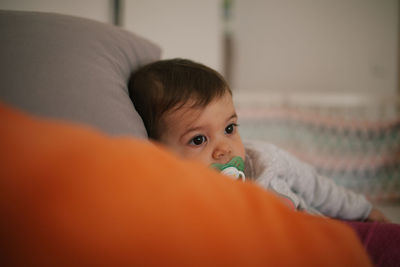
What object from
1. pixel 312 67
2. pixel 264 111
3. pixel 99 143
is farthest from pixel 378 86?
pixel 99 143

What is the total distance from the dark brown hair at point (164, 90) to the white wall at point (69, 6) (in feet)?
2.00

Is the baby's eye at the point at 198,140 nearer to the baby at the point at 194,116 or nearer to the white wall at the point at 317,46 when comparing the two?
the baby at the point at 194,116

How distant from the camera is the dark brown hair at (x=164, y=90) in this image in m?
0.62

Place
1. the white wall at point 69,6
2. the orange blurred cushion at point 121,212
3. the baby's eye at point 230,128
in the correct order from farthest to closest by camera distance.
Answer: the white wall at point 69,6, the baby's eye at point 230,128, the orange blurred cushion at point 121,212

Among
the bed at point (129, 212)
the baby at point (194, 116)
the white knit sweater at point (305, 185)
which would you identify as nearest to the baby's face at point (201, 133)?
the baby at point (194, 116)

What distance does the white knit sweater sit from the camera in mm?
714

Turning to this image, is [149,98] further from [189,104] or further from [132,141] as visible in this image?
[132,141]

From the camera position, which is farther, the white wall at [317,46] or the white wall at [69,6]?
the white wall at [317,46]

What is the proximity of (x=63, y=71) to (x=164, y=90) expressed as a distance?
251 millimetres

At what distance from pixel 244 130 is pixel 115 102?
126cm

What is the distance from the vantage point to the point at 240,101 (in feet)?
5.38

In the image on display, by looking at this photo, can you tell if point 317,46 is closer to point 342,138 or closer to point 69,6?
point 342,138

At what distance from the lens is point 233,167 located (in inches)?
23.5

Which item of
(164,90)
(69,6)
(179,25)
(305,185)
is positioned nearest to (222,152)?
(164,90)
